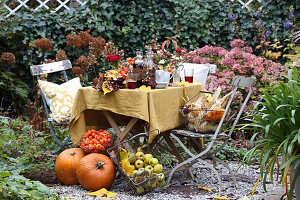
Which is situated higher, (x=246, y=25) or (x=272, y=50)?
(x=246, y=25)

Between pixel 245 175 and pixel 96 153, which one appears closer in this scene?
pixel 96 153

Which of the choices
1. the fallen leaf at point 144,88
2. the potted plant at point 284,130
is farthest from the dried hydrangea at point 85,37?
the potted plant at point 284,130

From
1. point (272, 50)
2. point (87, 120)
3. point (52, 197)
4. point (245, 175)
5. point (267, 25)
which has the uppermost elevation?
point (267, 25)

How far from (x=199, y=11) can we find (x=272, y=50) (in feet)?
5.10

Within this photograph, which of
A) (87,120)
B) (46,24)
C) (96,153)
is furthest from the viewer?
(46,24)

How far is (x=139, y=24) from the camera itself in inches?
260


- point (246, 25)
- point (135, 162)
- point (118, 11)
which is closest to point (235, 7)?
point (246, 25)

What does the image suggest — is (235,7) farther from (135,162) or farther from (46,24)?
(135,162)

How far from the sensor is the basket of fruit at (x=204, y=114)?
346 cm

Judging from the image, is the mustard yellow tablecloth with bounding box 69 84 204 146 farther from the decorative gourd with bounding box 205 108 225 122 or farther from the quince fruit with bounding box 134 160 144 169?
the decorative gourd with bounding box 205 108 225 122

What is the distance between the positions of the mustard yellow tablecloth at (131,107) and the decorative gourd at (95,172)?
1.32 ft

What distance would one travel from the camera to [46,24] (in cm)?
631

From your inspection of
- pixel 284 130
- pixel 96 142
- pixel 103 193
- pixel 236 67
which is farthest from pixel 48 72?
pixel 284 130

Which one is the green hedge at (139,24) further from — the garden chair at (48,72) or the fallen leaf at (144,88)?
the fallen leaf at (144,88)
